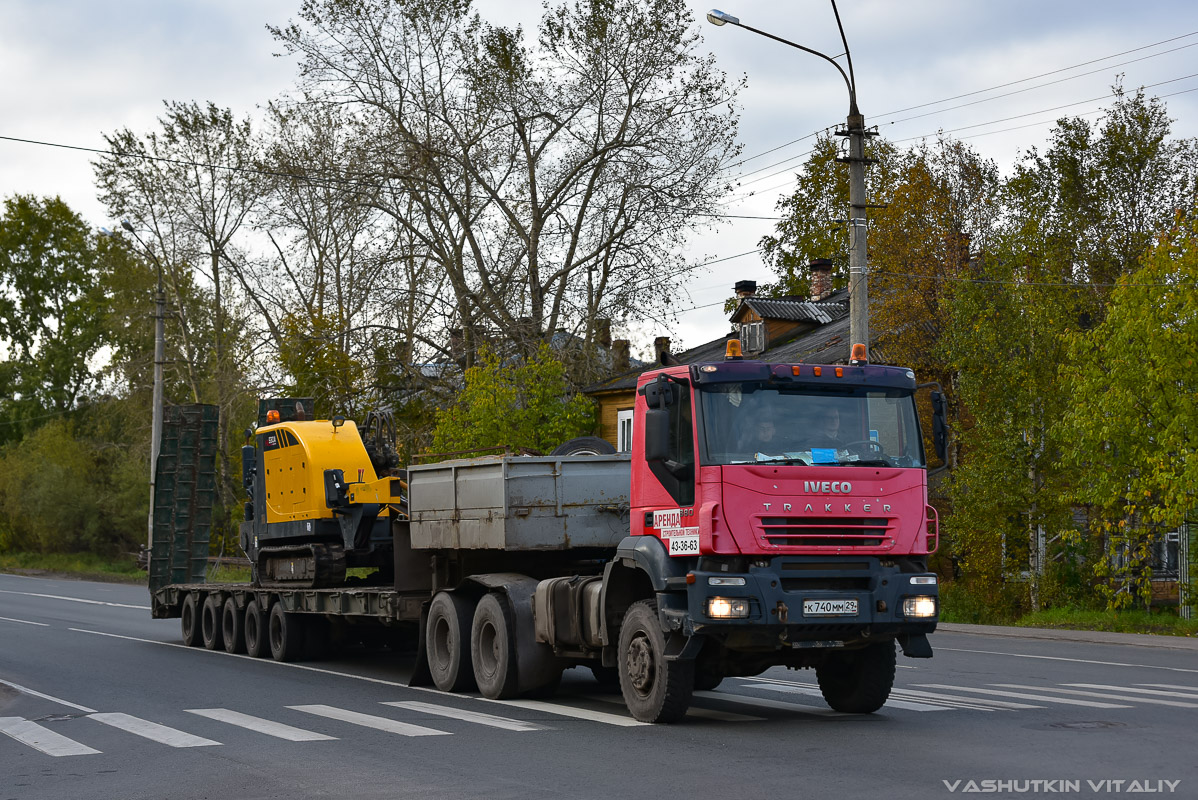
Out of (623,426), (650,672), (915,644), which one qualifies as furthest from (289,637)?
(623,426)

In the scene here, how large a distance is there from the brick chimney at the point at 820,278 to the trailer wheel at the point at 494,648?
40290 mm

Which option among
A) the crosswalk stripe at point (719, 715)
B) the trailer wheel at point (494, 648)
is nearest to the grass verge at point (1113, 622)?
the crosswalk stripe at point (719, 715)

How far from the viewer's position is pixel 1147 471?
969 inches

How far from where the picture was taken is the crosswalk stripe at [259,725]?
11445 mm

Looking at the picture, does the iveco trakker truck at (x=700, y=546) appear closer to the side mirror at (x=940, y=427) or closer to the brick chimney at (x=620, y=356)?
the side mirror at (x=940, y=427)

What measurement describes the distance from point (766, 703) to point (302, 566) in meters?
8.36

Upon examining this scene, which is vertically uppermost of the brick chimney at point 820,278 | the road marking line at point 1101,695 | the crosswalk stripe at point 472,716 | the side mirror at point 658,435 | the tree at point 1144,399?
the brick chimney at point 820,278

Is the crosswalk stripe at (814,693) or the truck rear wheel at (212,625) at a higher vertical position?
the truck rear wheel at (212,625)

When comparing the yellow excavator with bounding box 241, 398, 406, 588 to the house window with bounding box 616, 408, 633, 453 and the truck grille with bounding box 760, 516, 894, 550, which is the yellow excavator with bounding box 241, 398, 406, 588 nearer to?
the truck grille with bounding box 760, 516, 894, 550

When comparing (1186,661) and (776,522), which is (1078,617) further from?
(776,522)

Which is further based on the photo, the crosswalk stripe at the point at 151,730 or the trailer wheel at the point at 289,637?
the trailer wheel at the point at 289,637

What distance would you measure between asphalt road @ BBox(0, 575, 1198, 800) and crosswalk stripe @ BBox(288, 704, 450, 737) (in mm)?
38

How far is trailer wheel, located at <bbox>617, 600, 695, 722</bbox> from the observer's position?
11594mm

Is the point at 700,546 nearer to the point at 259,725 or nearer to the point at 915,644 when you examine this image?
the point at 915,644
